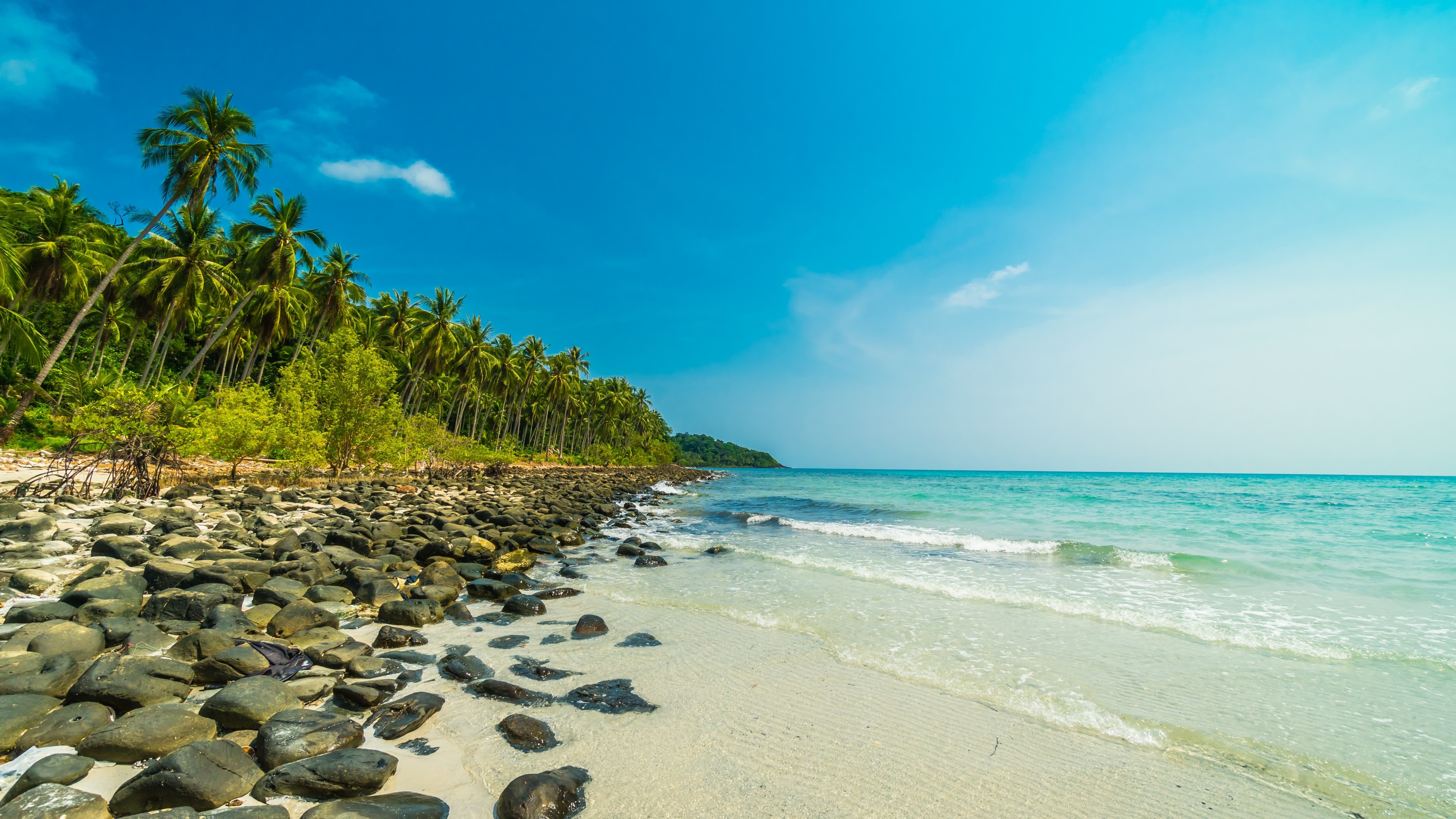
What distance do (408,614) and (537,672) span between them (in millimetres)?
2369

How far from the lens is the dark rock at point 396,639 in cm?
555

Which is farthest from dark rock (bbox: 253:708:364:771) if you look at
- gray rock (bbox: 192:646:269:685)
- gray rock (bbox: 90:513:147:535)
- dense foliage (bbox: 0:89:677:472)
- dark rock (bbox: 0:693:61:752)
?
dense foliage (bbox: 0:89:677:472)

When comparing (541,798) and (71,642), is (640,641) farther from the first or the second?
(71,642)

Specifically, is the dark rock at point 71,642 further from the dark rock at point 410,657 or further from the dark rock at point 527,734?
the dark rock at point 527,734

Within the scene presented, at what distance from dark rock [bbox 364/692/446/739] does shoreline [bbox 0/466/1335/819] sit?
0.07 metres

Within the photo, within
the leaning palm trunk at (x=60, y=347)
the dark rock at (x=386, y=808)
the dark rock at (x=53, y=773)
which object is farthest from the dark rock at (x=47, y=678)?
the leaning palm trunk at (x=60, y=347)

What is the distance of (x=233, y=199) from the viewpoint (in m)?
22.3

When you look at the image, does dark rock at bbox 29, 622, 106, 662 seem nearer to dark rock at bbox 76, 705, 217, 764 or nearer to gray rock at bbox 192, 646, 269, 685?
gray rock at bbox 192, 646, 269, 685

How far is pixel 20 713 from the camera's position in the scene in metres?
3.21

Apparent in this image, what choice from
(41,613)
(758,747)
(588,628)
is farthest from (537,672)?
(41,613)

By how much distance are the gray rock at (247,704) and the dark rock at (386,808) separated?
122cm

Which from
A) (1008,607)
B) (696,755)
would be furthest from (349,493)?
(1008,607)

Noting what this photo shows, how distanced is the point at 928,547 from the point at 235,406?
2038 centimetres

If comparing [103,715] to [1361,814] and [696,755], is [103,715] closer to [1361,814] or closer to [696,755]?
[696,755]
